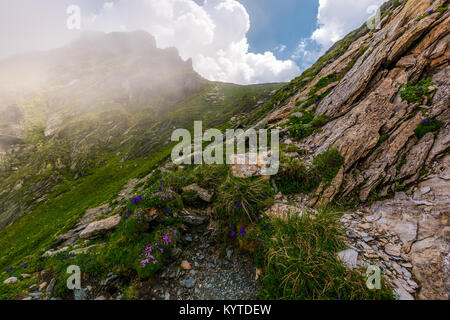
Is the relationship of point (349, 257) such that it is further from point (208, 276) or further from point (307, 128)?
point (307, 128)

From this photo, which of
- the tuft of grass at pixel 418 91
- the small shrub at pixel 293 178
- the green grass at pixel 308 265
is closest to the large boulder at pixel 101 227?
the green grass at pixel 308 265

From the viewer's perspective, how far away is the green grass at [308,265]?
3.39 m

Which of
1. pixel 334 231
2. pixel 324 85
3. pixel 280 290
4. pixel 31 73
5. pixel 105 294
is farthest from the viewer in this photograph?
pixel 31 73

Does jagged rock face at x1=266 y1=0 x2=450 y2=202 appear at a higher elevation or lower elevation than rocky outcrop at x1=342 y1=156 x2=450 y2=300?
higher

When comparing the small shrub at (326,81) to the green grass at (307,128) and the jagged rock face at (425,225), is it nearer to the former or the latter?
the green grass at (307,128)

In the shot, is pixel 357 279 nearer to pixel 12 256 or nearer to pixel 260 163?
pixel 260 163

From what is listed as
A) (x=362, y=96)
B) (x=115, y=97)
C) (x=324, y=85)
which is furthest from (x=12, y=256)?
(x=115, y=97)

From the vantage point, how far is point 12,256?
42.8ft

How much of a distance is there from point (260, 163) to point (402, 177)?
4.88 meters

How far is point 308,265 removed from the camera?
12.4 ft

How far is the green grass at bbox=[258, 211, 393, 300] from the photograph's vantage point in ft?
11.1

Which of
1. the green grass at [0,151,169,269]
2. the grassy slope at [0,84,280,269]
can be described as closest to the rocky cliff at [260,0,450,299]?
the grassy slope at [0,84,280,269]

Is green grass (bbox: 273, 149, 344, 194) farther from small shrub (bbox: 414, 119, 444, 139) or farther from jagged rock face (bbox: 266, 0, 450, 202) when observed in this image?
small shrub (bbox: 414, 119, 444, 139)
